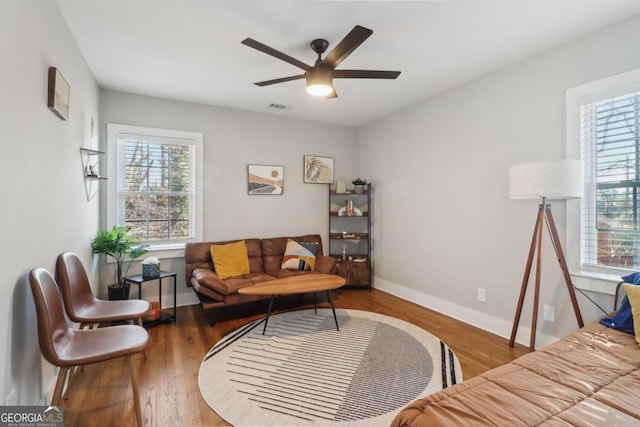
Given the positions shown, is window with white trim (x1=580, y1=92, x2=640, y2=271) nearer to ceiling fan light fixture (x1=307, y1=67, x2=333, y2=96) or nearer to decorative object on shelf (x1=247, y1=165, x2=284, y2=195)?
ceiling fan light fixture (x1=307, y1=67, x2=333, y2=96)

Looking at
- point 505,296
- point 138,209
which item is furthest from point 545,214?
point 138,209

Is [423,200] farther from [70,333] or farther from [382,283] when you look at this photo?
[70,333]

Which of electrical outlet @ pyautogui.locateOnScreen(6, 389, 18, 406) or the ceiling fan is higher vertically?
the ceiling fan

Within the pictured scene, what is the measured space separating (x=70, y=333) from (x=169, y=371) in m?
0.83

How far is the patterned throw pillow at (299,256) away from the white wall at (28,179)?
2475mm

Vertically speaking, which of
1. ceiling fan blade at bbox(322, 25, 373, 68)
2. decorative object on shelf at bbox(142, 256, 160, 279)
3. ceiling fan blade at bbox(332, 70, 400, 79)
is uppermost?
ceiling fan blade at bbox(322, 25, 373, 68)

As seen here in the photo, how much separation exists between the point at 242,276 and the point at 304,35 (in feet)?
9.08

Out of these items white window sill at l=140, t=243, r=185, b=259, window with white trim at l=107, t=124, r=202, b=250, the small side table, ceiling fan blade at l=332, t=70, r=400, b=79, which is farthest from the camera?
white window sill at l=140, t=243, r=185, b=259

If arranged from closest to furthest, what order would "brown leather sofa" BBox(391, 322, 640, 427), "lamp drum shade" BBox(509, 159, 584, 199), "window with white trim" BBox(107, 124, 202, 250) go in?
1. "brown leather sofa" BBox(391, 322, 640, 427)
2. "lamp drum shade" BBox(509, 159, 584, 199)
3. "window with white trim" BBox(107, 124, 202, 250)

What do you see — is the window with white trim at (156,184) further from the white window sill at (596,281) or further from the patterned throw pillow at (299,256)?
the white window sill at (596,281)

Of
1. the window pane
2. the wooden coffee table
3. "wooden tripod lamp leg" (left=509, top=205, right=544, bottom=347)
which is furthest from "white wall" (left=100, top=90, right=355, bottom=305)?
"wooden tripod lamp leg" (left=509, top=205, right=544, bottom=347)

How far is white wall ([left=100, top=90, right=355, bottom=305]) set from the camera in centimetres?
382

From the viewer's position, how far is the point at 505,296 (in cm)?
304

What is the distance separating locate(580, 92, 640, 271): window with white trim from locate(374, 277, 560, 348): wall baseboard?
0.83 metres
